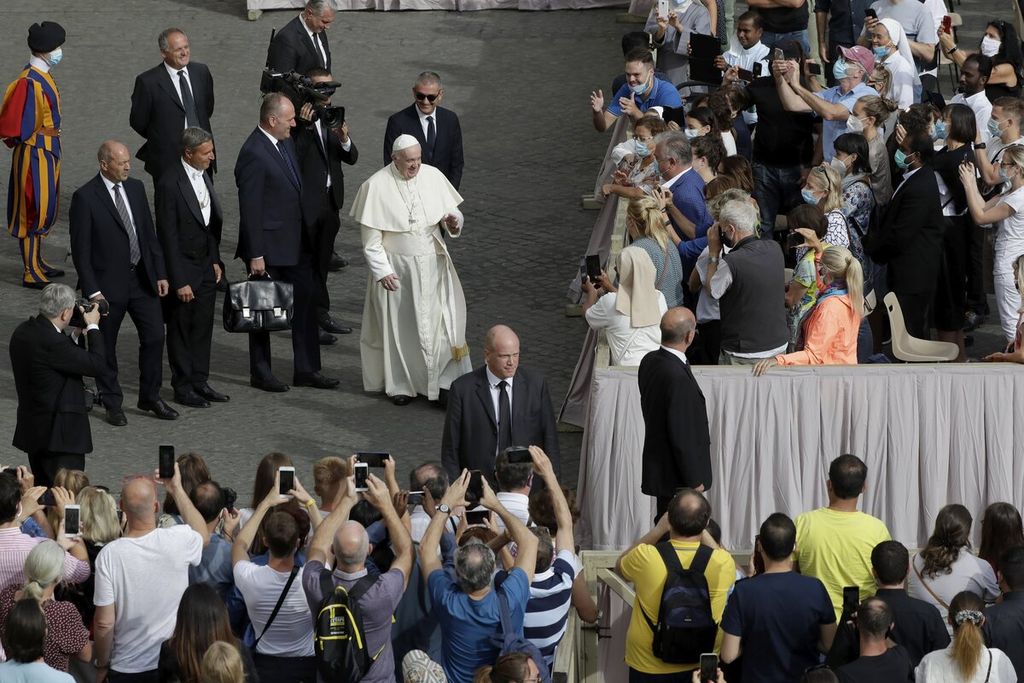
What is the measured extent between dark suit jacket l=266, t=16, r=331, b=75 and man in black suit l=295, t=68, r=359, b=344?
3.20 feet

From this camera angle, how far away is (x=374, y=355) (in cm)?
1329

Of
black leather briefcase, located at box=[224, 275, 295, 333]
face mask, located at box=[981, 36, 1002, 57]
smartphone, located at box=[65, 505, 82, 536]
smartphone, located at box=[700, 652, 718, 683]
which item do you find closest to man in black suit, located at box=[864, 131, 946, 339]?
face mask, located at box=[981, 36, 1002, 57]

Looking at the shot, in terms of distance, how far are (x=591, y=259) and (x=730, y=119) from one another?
3.09 m

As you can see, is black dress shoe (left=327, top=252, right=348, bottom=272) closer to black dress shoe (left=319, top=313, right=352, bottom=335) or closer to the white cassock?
black dress shoe (left=319, top=313, right=352, bottom=335)

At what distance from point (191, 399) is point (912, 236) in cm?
512

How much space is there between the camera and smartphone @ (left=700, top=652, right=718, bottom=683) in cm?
784

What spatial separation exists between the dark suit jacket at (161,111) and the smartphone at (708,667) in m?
8.07

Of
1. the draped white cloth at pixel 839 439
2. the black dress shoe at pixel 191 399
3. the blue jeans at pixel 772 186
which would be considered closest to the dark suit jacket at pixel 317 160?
the black dress shoe at pixel 191 399

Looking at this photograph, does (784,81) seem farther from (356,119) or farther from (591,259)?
(356,119)

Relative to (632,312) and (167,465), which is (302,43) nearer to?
(632,312)

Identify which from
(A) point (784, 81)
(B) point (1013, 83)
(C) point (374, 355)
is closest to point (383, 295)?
(C) point (374, 355)

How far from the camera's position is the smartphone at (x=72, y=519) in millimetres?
8539

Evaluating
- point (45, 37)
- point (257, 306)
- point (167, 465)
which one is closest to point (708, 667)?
point (167, 465)

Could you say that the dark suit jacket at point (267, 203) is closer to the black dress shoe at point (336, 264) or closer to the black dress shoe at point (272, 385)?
the black dress shoe at point (272, 385)
